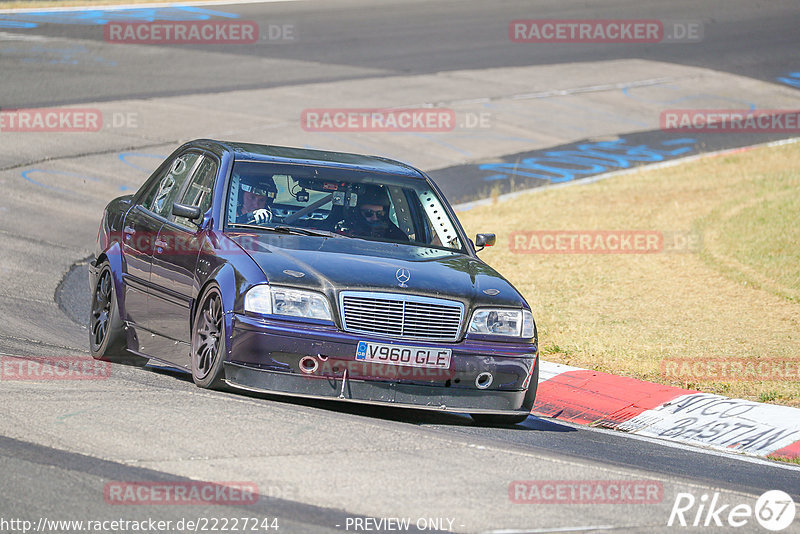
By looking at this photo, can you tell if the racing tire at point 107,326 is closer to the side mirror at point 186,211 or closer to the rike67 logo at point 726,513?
the side mirror at point 186,211

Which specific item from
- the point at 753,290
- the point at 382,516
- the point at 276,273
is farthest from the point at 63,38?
the point at 382,516

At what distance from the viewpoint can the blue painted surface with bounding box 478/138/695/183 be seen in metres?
22.3

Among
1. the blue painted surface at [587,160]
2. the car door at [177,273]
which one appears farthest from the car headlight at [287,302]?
the blue painted surface at [587,160]

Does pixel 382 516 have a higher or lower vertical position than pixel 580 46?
lower

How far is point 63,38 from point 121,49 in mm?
1482

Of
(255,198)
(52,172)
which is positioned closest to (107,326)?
(255,198)

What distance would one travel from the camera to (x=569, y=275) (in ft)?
50.4

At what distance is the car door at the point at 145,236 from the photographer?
8449 mm

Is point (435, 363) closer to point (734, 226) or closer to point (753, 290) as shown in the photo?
point (753, 290)

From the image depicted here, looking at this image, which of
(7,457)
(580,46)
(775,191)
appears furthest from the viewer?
(580,46)

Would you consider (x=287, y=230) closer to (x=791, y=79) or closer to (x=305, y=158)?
(x=305, y=158)

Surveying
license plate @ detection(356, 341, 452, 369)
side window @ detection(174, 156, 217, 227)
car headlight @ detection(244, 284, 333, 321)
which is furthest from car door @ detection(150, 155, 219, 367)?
license plate @ detection(356, 341, 452, 369)

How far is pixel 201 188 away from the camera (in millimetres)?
8523

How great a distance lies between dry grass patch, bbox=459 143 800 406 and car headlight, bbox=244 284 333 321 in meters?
4.16
